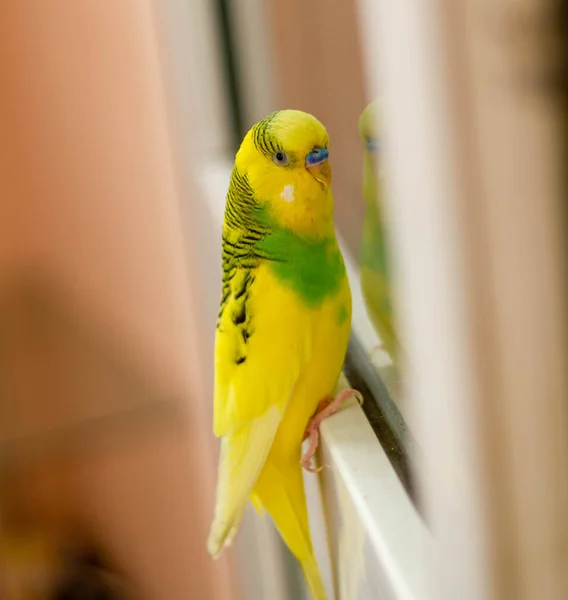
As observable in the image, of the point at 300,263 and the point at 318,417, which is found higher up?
the point at 300,263

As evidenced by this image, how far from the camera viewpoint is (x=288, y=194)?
1.44 ft

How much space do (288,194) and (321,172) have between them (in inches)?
0.9


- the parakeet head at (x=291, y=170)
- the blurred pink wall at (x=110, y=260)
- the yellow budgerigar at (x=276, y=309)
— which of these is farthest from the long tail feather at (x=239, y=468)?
the blurred pink wall at (x=110, y=260)

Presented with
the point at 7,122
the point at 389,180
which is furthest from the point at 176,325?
the point at 389,180

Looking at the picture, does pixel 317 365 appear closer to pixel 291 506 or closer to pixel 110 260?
pixel 291 506

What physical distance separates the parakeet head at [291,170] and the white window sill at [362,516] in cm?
10

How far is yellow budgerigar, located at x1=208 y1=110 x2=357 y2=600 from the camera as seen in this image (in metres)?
0.43

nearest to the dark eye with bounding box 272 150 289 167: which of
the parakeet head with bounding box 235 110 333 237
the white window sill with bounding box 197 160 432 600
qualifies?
the parakeet head with bounding box 235 110 333 237

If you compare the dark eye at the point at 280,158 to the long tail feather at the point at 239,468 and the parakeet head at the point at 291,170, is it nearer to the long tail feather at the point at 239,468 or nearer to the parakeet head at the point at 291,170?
the parakeet head at the point at 291,170

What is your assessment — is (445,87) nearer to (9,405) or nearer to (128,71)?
(128,71)

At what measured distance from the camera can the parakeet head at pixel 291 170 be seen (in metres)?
0.42

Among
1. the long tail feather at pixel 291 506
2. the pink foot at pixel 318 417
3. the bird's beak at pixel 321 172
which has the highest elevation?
the bird's beak at pixel 321 172

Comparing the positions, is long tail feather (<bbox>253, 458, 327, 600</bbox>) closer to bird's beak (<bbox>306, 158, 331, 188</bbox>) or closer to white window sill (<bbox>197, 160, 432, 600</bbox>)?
white window sill (<bbox>197, 160, 432, 600</bbox>)

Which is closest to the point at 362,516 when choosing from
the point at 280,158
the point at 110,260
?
the point at 280,158
